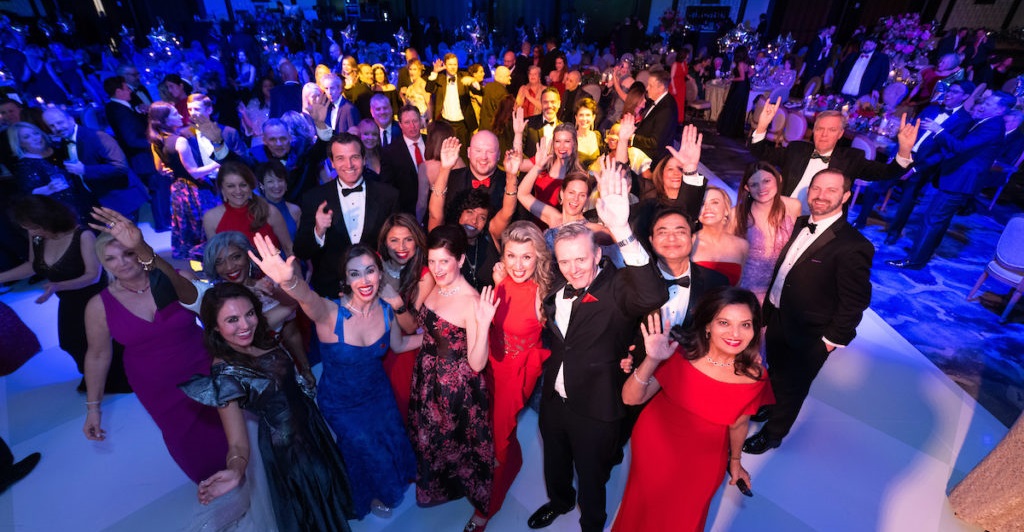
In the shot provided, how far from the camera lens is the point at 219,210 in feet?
9.95

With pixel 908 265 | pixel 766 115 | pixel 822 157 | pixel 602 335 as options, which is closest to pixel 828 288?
pixel 602 335

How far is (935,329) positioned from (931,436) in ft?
5.68

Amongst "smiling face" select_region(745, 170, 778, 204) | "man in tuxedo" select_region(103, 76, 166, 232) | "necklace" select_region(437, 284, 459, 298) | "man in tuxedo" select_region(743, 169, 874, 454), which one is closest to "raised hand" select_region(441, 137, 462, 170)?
"necklace" select_region(437, 284, 459, 298)

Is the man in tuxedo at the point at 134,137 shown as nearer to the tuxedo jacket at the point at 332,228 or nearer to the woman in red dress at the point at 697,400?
the tuxedo jacket at the point at 332,228

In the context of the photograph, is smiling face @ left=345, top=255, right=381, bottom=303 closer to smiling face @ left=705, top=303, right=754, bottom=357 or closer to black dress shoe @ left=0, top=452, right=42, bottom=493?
smiling face @ left=705, top=303, right=754, bottom=357

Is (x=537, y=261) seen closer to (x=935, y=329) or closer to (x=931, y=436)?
(x=931, y=436)

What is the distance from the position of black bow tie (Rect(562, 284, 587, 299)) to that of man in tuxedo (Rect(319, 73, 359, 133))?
417cm

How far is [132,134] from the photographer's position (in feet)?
16.8

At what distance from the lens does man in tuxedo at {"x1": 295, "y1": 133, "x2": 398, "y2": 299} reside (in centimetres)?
291

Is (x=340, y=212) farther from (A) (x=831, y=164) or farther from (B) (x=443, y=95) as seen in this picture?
(B) (x=443, y=95)

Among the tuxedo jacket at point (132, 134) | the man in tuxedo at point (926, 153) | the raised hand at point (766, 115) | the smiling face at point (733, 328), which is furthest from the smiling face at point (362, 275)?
the man in tuxedo at point (926, 153)

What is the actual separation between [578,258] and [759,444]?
208 cm

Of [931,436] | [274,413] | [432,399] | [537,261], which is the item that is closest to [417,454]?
[432,399]

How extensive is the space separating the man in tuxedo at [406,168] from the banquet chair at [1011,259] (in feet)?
17.2
